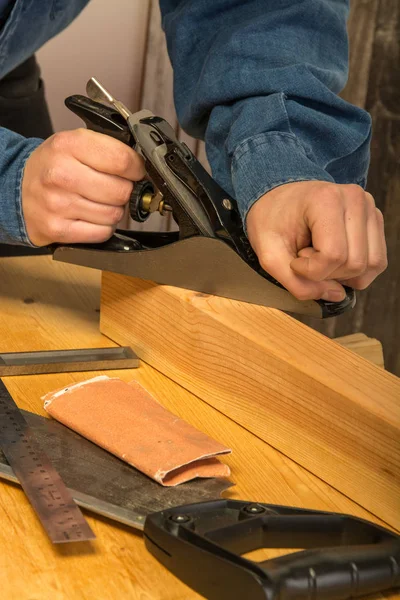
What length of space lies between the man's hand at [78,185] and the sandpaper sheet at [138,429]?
27cm

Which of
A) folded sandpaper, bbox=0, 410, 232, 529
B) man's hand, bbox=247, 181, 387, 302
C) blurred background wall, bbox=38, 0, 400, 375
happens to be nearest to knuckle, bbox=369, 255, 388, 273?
man's hand, bbox=247, 181, 387, 302

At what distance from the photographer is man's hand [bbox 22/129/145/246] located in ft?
3.61

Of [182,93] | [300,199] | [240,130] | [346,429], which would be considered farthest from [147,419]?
[182,93]

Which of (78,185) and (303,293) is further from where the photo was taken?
(78,185)

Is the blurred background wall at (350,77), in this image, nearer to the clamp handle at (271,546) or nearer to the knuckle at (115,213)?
the knuckle at (115,213)

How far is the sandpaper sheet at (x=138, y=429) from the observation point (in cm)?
80

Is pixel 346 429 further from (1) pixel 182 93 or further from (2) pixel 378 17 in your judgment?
(2) pixel 378 17

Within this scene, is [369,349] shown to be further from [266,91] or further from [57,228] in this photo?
[57,228]

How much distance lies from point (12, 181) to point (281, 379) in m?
0.52

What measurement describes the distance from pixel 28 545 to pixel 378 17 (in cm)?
172

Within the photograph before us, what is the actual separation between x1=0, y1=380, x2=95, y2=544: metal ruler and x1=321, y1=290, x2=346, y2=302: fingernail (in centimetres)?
40

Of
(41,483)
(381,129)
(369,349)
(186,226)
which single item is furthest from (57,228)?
(381,129)

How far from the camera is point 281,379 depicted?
3.01 ft

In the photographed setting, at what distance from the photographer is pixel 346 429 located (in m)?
0.84
